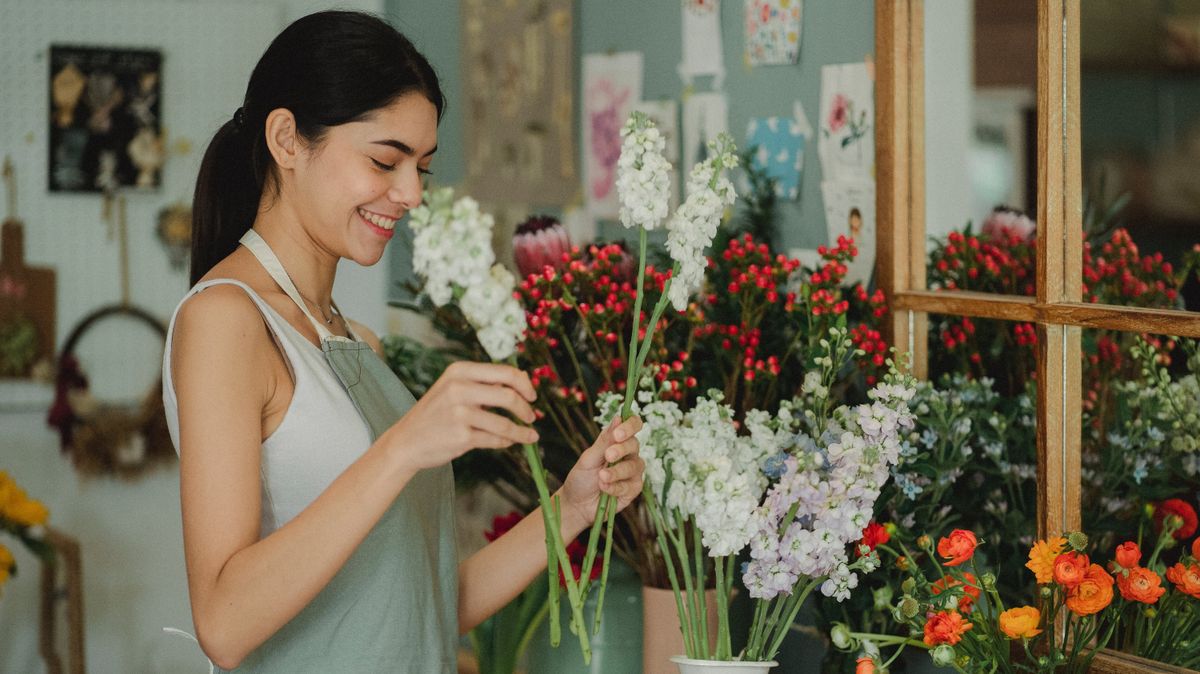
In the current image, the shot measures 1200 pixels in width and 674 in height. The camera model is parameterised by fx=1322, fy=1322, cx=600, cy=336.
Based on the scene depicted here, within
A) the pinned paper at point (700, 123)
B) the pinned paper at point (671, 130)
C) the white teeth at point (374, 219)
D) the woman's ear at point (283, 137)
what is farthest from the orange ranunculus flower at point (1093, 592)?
the pinned paper at point (671, 130)

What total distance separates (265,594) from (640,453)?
1.25 feet

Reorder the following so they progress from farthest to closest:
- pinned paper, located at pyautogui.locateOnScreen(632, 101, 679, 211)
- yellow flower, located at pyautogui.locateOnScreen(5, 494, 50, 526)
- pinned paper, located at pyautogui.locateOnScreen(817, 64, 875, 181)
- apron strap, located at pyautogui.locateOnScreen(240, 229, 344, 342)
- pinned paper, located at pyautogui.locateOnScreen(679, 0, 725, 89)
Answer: yellow flower, located at pyautogui.locateOnScreen(5, 494, 50, 526) → pinned paper, located at pyautogui.locateOnScreen(632, 101, 679, 211) → pinned paper, located at pyautogui.locateOnScreen(679, 0, 725, 89) → pinned paper, located at pyautogui.locateOnScreen(817, 64, 875, 181) → apron strap, located at pyautogui.locateOnScreen(240, 229, 344, 342)

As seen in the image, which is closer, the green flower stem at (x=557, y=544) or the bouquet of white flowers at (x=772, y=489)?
the green flower stem at (x=557, y=544)

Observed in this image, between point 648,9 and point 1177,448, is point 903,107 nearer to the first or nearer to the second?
point 1177,448

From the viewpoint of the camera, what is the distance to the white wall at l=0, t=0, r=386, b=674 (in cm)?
372

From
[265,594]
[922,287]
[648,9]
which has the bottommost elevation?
[265,594]

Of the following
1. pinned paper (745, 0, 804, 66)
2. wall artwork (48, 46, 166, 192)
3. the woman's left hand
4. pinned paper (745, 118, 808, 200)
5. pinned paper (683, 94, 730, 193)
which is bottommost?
the woman's left hand

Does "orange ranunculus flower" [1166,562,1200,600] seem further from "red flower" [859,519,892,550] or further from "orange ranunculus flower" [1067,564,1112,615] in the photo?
"red flower" [859,519,892,550]

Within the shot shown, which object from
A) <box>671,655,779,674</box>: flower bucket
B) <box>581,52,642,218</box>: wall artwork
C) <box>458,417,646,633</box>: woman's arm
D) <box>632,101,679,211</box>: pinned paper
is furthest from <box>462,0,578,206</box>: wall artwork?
<box>671,655,779,674</box>: flower bucket

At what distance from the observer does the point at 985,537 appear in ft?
4.63

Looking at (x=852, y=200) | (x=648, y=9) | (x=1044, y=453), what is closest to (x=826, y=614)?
(x=1044, y=453)

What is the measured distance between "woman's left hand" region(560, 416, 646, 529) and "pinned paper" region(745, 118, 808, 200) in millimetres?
650

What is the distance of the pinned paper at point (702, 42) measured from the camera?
6.47 ft

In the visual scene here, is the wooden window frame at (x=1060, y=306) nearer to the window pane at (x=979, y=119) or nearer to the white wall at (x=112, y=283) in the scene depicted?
the window pane at (x=979, y=119)
